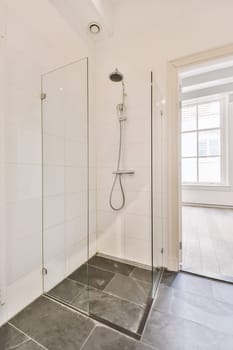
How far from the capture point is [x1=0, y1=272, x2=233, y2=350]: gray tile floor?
105 centimetres

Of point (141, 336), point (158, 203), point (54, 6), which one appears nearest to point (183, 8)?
point (54, 6)

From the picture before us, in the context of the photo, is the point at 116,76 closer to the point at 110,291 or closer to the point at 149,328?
the point at 110,291

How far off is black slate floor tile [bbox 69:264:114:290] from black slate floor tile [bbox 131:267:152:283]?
0.80 ft

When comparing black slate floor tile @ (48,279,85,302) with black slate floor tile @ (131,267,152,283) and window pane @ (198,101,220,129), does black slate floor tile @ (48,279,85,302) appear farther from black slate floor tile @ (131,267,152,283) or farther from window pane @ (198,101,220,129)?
window pane @ (198,101,220,129)

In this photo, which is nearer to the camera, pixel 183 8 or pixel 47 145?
pixel 47 145

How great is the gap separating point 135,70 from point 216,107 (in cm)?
372

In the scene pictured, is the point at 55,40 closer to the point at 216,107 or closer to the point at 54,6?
the point at 54,6

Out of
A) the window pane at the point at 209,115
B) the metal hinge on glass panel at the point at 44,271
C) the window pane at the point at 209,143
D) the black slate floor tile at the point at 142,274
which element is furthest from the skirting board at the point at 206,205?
the metal hinge on glass panel at the point at 44,271

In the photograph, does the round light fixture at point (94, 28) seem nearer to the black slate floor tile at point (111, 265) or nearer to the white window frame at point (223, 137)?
the black slate floor tile at point (111, 265)

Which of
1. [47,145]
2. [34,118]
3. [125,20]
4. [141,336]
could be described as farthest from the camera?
[125,20]

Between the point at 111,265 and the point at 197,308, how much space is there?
3.04ft

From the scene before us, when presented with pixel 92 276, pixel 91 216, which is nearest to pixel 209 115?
pixel 91 216

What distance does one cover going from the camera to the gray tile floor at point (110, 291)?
127 centimetres

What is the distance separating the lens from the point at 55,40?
5.44 ft
